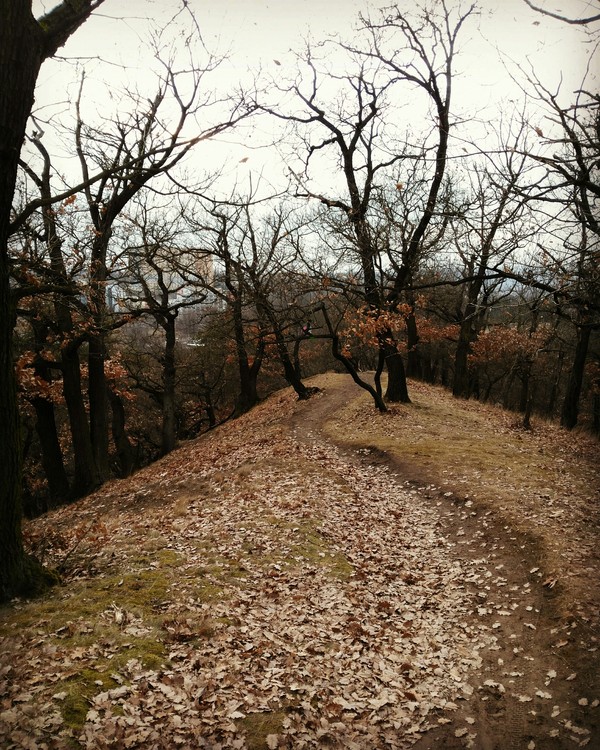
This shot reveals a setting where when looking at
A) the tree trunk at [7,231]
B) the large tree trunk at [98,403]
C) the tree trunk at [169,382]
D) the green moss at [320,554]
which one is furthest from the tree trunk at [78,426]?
the green moss at [320,554]

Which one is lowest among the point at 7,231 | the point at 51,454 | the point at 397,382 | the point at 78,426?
the point at 51,454

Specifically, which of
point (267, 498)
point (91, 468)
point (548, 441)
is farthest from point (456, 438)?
point (91, 468)

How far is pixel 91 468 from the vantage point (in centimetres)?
1535

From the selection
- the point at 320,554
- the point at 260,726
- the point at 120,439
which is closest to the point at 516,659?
the point at 260,726

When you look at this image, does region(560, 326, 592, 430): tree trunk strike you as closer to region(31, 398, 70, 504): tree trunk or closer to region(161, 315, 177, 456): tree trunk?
region(161, 315, 177, 456): tree trunk

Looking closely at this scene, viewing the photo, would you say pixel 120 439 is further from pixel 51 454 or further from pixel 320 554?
pixel 320 554

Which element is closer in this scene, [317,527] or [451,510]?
[317,527]

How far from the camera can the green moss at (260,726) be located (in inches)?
171

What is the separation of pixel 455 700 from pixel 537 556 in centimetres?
312

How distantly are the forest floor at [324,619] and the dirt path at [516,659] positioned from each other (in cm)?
2

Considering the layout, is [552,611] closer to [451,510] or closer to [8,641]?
[451,510]

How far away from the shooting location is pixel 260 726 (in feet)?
14.9

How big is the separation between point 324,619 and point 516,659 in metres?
2.32

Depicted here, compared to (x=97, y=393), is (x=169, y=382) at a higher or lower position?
lower
